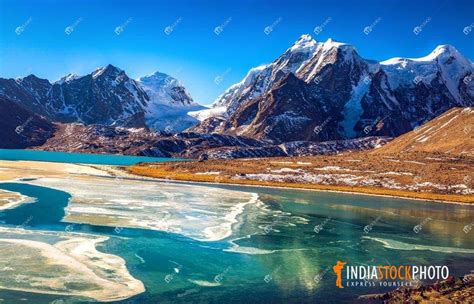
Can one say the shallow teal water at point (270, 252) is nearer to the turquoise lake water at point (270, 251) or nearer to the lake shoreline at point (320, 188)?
the turquoise lake water at point (270, 251)

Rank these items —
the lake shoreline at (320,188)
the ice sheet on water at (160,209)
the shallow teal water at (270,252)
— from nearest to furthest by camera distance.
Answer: the shallow teal water at (270,252)
the ice sheet on water at (160,209)
the lake shoreline at (320,188)

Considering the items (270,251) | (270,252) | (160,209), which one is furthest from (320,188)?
(270,252)

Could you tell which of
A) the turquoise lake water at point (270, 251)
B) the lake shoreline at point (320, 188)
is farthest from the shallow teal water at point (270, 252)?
the lake shoreline at point (320, 188)

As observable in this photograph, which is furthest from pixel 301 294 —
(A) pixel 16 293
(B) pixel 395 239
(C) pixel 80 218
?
(C) pixel 80 218

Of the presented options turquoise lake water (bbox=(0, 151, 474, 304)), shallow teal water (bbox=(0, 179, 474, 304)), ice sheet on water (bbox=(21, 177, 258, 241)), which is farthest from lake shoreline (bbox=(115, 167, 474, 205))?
shallow teal water (bbox=(0, 179, 474, 304))

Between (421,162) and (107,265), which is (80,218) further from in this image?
(421,162)

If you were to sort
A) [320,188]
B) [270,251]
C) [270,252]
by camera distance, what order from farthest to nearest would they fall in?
[320,188], [270,251], [270,252]

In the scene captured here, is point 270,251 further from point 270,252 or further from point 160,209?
point 160,209
